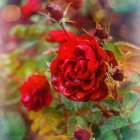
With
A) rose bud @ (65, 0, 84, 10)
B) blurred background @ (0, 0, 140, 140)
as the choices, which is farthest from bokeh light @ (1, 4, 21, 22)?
rose bud @ (65, 0, 84, 10)

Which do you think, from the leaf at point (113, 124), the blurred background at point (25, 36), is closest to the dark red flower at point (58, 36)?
A: the blurred background at point (25, 36)

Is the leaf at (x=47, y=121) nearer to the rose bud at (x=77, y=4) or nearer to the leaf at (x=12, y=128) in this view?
the leaf at (x=12, y=128)

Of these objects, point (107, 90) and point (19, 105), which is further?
point (19, 105)

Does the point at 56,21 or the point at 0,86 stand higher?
the point at 56,21

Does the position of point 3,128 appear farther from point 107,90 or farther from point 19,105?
point 107,90

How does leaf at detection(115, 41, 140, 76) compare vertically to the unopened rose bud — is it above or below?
below

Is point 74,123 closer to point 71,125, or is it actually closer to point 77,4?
point 71,125

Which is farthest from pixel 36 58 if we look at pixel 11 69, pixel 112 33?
pixel 112 33

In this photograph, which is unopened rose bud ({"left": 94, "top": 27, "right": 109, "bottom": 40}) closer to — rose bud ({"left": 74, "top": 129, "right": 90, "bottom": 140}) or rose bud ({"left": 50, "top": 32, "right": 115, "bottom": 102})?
rose bud ({"left": 50, "top": 32, "right": 115, "bottom": 102})
